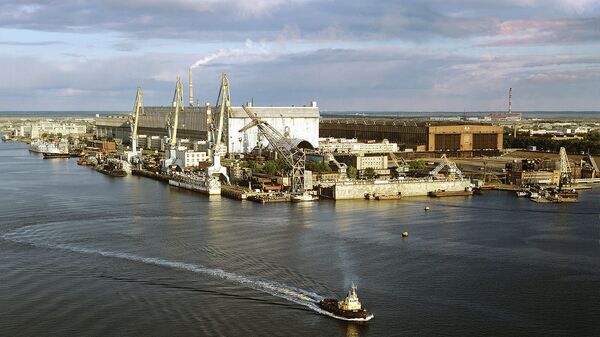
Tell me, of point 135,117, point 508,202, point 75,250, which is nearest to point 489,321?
point 75,250

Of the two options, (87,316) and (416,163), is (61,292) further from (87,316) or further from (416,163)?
(416,163)

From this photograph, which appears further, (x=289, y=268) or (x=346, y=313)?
(x=289, y=268)

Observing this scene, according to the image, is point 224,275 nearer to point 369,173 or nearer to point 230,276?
point 230,276

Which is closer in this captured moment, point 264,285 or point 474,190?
point 264,285

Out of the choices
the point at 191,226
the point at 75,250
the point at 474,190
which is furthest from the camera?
the point at 474,190

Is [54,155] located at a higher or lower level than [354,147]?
lower

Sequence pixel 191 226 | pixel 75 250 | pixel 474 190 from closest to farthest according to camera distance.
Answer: pixel 75 250 → pixel 191 226 → pixel 474 190

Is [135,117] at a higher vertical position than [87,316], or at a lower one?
higher

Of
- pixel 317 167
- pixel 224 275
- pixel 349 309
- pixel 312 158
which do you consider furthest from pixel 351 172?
pixel 349 309
